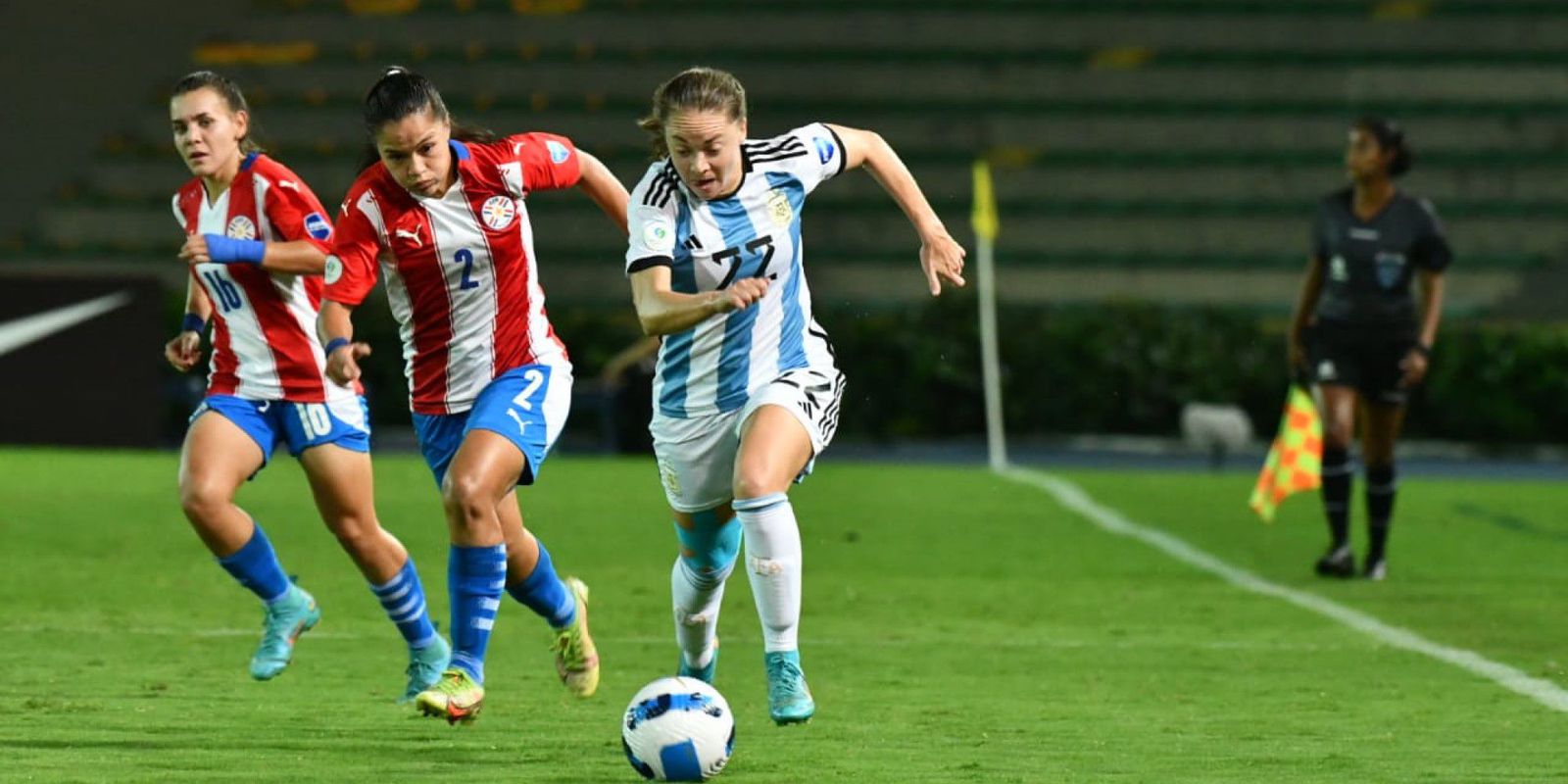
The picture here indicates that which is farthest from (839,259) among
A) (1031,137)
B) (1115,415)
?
(1115,415)

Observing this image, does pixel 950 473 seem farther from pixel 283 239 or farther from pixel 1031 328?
pixel 283 239

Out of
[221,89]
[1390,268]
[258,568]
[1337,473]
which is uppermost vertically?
[221,89]

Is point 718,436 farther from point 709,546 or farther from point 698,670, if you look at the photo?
point 698,670

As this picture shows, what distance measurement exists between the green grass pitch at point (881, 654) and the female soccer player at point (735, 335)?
460mm

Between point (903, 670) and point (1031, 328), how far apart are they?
14481mm

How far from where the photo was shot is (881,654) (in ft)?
26.2

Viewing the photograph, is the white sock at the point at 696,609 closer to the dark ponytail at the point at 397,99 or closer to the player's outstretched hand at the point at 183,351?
the dark ponytail at the point at 397,99

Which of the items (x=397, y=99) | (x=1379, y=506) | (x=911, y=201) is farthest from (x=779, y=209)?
(x=1379, y=506)

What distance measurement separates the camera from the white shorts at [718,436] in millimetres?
6043

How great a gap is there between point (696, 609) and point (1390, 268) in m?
5.47

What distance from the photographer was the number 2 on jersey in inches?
246

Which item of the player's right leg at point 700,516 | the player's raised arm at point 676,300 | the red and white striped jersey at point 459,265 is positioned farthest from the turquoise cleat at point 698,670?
the player's raised arm at point 676,300

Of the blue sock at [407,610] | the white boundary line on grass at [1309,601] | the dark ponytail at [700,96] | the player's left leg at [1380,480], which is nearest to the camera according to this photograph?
the dark ponytail at [700,96]

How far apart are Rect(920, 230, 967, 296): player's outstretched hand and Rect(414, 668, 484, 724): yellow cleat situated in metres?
1.53
